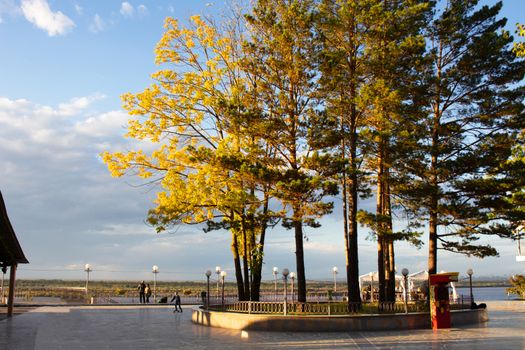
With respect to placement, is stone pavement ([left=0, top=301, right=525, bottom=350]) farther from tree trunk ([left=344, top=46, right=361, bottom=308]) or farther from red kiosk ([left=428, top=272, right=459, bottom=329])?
tree trunk ([left=344, top=46, right=361, bottom=308])

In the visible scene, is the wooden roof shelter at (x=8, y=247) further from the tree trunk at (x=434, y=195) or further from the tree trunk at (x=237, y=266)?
the tree trunk at (x=434, y=195)

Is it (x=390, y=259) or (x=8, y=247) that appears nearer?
(x=8, y=247)

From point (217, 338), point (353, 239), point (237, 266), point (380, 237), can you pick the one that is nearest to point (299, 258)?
point (353, 239)

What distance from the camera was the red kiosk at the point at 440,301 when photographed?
1986 cm

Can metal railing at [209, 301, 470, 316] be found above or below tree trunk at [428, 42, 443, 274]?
below

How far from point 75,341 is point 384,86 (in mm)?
14054

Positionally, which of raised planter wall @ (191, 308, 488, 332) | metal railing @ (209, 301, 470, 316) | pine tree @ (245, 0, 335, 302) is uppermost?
pine tree @ (245, 0, 335, 302)

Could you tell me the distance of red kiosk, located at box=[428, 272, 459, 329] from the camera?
1986 cm

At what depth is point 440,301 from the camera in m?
19.9

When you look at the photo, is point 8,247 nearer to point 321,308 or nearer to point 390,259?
point 321,308

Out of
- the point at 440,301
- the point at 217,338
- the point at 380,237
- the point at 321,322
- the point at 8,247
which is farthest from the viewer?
the point at 8,247

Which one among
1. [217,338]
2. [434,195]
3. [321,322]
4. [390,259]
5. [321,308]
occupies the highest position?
[434,195]

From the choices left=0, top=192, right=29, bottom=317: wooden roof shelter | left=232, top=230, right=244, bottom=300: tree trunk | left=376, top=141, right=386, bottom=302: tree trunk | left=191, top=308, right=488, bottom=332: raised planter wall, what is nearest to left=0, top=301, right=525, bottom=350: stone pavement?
left=191, top=308, right=488, bottom=332: raised planter wall

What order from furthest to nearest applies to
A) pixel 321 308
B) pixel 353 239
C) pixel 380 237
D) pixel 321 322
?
pixel 380 237, pixel 353 239, pixel 321 308, pixel 321 322
